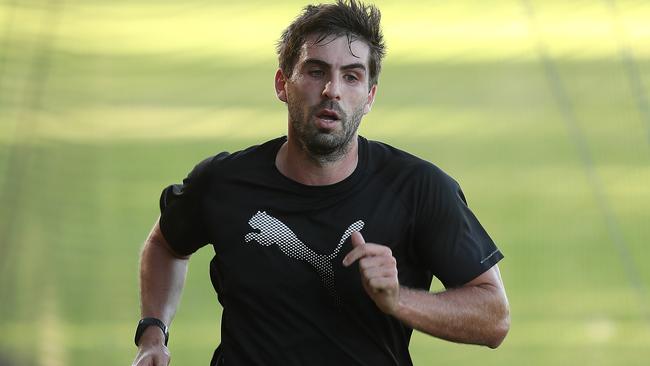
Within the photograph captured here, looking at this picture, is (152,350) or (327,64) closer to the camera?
(327,64)

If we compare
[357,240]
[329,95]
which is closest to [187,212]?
[329,95]

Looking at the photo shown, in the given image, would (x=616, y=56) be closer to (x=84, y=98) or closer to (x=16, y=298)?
(x=84, y=98)

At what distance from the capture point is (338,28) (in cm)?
220

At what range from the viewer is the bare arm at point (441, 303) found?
75.0 inches

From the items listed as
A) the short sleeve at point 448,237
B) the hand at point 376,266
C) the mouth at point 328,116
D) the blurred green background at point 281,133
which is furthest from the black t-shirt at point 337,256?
the blurred green background at point 281,133

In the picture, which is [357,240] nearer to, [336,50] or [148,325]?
[336,50]

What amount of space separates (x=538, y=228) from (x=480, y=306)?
2.61m

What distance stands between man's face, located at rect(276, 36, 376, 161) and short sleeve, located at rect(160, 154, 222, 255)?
0.22m

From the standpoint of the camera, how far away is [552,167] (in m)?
4.73

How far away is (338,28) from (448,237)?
1.40ft

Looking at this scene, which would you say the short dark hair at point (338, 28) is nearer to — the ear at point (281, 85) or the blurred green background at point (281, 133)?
the ear at point (281, 85)

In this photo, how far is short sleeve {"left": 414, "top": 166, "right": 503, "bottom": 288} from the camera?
2.09 metres

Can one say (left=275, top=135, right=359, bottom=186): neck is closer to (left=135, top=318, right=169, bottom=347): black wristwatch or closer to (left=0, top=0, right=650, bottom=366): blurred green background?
(left=135, top=318, right=169, bottom=347): black wristwatch

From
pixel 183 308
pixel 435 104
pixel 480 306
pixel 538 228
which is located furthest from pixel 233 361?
pixel 435 104
